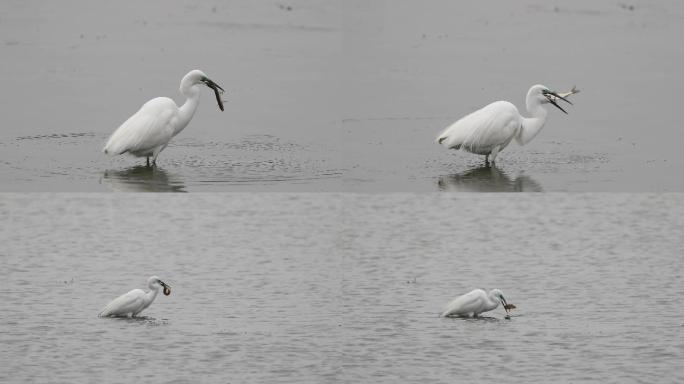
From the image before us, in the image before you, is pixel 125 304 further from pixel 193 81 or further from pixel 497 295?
pixel 193 81

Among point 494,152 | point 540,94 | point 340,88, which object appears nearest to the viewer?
point 494,152

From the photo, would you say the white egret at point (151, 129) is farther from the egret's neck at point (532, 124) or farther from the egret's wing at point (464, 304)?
the egret's wing at point (464, 304)

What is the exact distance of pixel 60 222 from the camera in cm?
1088

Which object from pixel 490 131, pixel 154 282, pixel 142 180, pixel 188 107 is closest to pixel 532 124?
pixel 490 131

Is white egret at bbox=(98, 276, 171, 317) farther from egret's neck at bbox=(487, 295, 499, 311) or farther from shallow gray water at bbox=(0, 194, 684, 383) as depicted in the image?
egret's neck at bbox=(487, 295, 499, 311)

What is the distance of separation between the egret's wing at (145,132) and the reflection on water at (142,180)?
17 centimetres

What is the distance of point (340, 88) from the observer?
1497 cm

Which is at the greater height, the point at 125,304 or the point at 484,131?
the point at 484,131

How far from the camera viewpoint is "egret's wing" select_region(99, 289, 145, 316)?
9055 mm

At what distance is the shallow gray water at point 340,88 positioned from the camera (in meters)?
11.5

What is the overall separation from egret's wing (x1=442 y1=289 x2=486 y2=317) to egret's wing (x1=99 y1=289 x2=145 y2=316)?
1872mm

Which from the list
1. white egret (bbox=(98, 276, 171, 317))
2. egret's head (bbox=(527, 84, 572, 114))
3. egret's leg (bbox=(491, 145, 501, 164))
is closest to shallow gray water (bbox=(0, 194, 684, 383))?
white egret (bbox=(98, 276, 171, 317))

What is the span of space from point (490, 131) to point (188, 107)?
8.06 ft

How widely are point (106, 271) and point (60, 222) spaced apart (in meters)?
0.97
